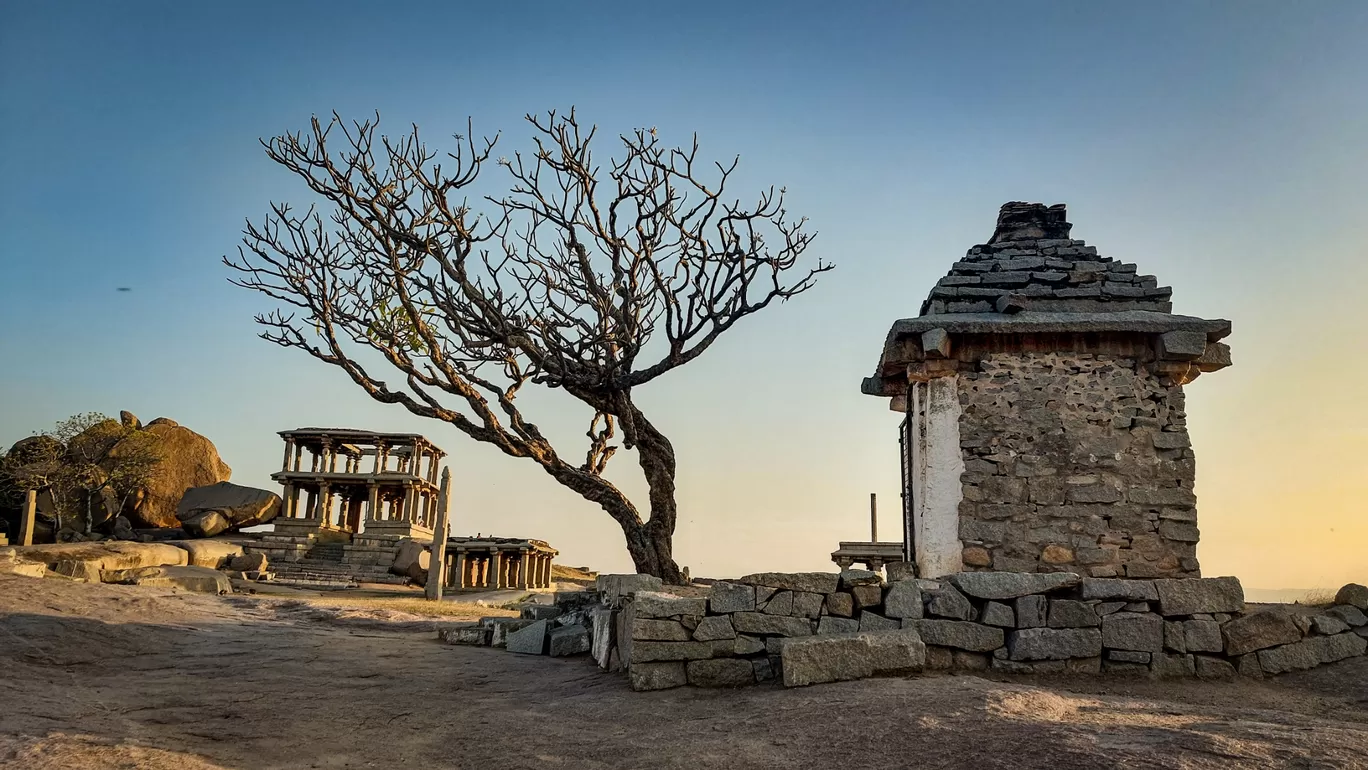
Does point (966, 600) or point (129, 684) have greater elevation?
point (966, 600)

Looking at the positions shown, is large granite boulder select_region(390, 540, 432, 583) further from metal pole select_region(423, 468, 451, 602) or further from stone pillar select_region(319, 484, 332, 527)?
metal pole select_region(423, 468, 451, 602)

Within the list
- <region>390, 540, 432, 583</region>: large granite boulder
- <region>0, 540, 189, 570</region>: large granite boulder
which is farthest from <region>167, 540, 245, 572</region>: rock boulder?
<region>390, 540, 432, 583</region>: large granite boulder

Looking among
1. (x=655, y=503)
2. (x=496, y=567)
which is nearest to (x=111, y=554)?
(x=496, y=567)

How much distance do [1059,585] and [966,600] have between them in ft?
2.62

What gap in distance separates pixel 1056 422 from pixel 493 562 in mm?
25876

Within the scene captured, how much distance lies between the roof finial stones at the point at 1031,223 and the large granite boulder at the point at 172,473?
4026 cm

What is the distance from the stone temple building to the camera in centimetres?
937

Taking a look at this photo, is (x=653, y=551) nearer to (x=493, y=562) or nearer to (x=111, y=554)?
(x=111, y=554)

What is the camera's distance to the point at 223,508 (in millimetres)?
39344

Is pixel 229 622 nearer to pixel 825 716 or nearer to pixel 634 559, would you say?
pixel 634 559

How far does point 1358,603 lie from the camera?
8.34 metres

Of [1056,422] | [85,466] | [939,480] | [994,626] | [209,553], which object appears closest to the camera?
[994,626]

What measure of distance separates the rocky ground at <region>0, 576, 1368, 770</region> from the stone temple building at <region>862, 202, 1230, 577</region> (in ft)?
6.45

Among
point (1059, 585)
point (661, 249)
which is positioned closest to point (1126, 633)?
point (1059, 585)
